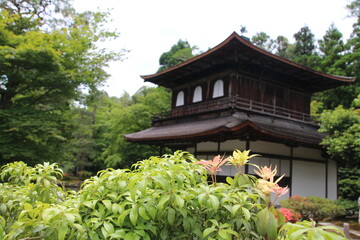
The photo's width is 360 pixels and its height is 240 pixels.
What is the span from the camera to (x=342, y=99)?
24094mm

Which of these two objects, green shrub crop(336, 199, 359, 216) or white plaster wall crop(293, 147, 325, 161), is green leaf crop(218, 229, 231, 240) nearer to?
white plaster wall crop(293, 147, 325, 161)

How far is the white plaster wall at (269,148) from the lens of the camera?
408 inches

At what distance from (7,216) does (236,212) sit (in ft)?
5.96

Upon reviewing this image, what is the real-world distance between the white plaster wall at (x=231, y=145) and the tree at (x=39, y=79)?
6.98 m

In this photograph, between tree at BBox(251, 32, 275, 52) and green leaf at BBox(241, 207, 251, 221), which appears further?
tree at BBox(251, 32, 275, 52)

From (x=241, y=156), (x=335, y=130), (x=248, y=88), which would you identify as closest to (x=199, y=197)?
(x=241, y=156)

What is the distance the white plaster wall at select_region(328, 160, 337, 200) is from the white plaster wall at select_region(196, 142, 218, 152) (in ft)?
19.8

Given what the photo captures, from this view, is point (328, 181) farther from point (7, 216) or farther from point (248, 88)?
point (7, 216)

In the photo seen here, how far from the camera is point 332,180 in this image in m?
13.2

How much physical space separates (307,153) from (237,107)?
4106 millimetres

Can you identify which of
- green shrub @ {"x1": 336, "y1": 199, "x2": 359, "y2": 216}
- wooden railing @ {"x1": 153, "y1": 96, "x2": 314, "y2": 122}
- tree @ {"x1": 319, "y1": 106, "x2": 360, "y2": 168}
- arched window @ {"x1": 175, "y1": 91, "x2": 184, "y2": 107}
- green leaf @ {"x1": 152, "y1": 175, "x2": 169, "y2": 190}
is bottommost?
green shrub @ {"x1": 336, "y1": 199, "x2": 359, "y2": 216}

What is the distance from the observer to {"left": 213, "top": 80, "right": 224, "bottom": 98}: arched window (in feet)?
41.0

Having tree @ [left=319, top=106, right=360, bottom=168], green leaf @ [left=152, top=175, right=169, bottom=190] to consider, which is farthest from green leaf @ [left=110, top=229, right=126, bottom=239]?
tree @ [left=319, top=106, right=360, bottom=168]

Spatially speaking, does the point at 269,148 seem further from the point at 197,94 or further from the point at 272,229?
the point at 272,229
